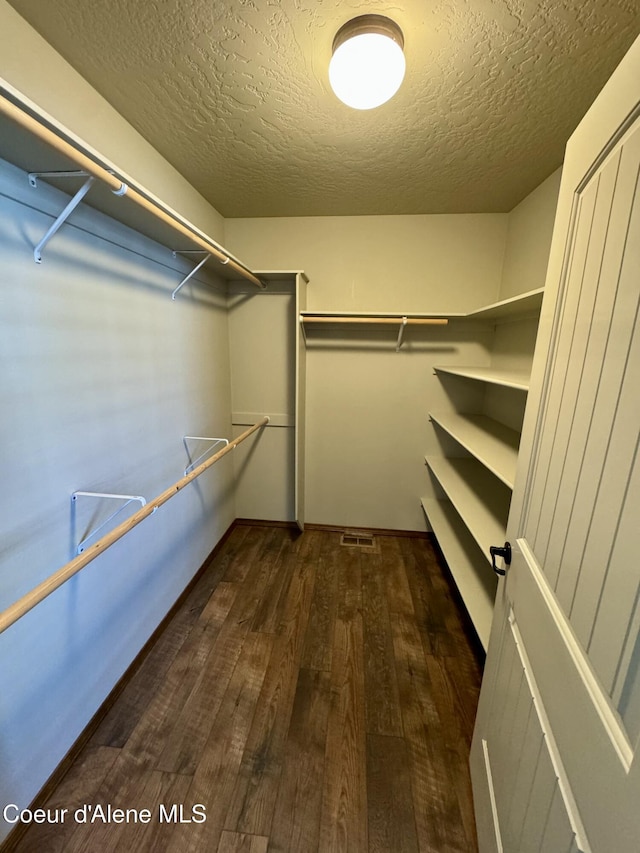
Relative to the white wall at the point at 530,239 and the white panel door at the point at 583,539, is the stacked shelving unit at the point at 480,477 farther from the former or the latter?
the white panel door at the point at 583,539

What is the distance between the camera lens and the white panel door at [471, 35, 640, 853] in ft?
1.72

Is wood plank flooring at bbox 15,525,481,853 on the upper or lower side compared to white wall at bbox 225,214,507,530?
lower

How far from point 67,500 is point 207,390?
1.25m

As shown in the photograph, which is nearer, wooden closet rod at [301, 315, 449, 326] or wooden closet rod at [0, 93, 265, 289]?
wooden closet rod at [0, 93, 265, 289]

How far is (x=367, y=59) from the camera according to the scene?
3.42ft

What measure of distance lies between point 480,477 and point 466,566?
2.12 ft

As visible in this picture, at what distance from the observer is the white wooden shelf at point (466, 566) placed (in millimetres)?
1664

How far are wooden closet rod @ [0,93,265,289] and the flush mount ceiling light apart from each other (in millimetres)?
741

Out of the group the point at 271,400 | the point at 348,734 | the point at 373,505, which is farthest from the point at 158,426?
the point at 373,505

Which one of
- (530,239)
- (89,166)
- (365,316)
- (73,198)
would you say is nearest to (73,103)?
(73,198)

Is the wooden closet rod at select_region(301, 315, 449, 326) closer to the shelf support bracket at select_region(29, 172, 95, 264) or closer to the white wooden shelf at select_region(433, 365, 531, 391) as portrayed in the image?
the white wooden shelf at select_region(433, 365, 531, 391)

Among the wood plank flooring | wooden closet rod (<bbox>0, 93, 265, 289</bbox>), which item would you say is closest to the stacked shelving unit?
the wood plank flooring

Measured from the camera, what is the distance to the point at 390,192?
2092 mm

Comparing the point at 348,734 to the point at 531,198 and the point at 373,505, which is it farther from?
the point at 531,198
